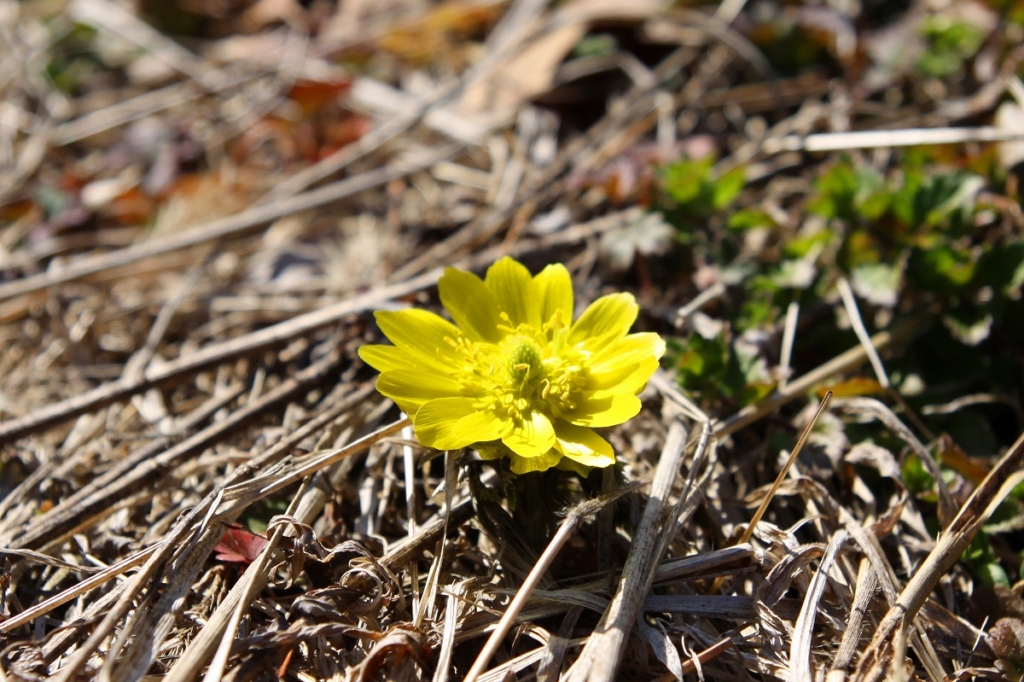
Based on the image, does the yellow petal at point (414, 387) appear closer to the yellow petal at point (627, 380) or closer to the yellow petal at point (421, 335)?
the yellow petal at point (421, 335)

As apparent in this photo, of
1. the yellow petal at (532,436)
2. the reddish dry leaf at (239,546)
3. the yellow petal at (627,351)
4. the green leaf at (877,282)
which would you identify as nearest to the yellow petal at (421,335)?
the yellow petal at (532,436)

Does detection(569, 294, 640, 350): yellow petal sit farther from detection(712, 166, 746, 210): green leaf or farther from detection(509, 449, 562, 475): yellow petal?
detection(712, 166, 746, 210): green leaf

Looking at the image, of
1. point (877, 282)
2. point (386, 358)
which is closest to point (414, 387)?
point (386, 358)

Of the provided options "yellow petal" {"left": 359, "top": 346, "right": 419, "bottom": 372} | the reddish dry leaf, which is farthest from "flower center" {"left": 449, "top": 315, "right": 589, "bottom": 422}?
the reddish dry leaf

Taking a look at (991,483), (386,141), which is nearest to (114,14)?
(386,141)

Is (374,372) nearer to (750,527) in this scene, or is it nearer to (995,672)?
(750,527)

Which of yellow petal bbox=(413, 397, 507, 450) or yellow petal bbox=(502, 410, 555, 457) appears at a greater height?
yellow petal bbox=(413, 397, 507, 450)

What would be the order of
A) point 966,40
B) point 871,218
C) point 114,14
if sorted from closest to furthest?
point 871,218 < point 966,40 < point 114,14

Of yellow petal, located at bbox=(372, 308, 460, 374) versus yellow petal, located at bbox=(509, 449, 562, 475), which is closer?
yellow petal, located at bbox=(509, 449, 562, 475)

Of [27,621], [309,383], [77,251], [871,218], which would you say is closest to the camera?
[27,621]
